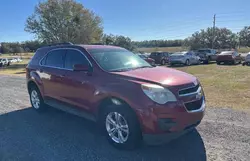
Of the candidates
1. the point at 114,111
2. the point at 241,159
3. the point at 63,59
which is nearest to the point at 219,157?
the point at 241,159

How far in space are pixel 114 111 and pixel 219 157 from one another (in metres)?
1.81

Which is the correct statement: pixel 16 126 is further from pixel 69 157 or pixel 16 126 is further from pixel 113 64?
pixel 113 64

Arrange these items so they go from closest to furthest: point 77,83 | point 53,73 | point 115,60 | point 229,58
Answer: point 77,83, point 115,60, point 53,73, point 229,58

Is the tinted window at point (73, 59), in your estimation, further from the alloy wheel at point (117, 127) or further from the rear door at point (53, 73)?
the alloy wheel at point (117, 127)

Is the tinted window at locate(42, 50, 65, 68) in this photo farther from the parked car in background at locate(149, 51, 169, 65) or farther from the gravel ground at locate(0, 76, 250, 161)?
the parked car in background at locate(149, 51, 169, 65)

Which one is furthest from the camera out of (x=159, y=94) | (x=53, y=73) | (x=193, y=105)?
(x=53, y=73)

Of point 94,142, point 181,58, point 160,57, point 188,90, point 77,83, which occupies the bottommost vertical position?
point 94,142

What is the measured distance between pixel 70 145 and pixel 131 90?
1.59 metres

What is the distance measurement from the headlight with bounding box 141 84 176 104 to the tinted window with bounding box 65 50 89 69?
1.61 meters

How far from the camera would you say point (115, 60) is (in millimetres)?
4723

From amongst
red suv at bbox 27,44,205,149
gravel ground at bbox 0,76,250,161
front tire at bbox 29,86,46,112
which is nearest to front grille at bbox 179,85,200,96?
red suv at bbox 27,44,205,149

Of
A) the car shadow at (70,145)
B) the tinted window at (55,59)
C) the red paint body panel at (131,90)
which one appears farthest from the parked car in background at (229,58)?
the tinted window at (55,59)

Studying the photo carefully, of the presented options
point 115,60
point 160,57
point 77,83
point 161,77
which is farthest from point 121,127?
point 160,57

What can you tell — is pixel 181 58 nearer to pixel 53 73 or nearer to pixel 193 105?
pixel 53 73
